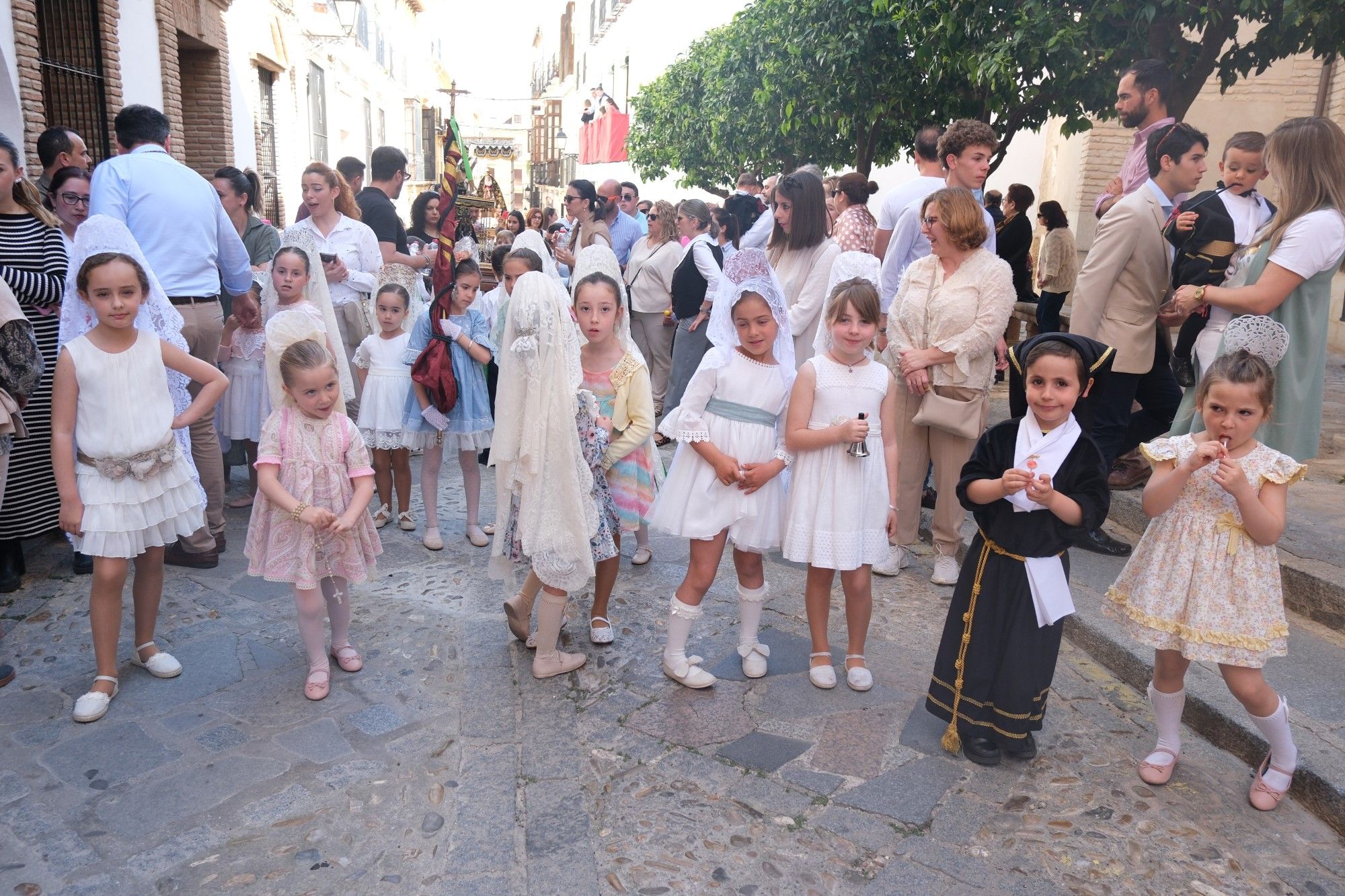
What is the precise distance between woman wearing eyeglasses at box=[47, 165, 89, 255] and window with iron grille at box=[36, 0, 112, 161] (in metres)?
3.91

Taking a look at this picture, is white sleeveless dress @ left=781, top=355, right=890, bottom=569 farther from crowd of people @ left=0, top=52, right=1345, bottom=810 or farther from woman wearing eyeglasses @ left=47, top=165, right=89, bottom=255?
woman wearing eyeglasses @ left=47, top=165, right=89, bottom=255

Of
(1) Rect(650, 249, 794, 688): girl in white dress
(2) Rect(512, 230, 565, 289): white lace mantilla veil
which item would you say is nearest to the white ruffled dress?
(1) Rect(650, 249, 794, 688): girl in white dress

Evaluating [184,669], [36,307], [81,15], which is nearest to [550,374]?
[184,669]

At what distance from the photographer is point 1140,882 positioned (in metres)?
2.85

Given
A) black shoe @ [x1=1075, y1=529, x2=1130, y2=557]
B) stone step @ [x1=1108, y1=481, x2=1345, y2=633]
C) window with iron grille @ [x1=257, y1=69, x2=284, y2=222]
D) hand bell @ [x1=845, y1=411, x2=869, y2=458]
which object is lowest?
black shoe @ [x1=1075, y1=529, x2=1130, y2=557]

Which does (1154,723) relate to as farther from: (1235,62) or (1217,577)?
(1235,62)

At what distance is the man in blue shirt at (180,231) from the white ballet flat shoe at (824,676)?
3.14 meters

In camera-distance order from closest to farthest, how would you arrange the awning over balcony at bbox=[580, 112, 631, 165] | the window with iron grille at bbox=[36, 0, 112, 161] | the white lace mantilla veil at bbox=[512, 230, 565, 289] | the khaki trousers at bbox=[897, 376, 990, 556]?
the khaki trousers at bbox=[897, 376, 990, 556] < the white lace mantilla veil at bbox=[512, 230, 565, 289] < the window with iron grille at bbox=[36, 0, 112, 161] < the awning over balcony at bbox=[580, 112, 631, 165]

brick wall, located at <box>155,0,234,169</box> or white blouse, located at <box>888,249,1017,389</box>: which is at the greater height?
brick wall, located at <box>155,0,234,169</box>

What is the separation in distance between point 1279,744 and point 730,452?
2.02 m

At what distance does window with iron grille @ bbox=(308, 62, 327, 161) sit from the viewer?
1745cm

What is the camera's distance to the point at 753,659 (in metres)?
4.11

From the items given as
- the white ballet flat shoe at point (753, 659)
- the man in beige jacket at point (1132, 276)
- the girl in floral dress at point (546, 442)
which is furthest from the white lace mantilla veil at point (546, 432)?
the man in beige jacket at point (1132, 276)

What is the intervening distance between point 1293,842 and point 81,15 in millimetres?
10249
